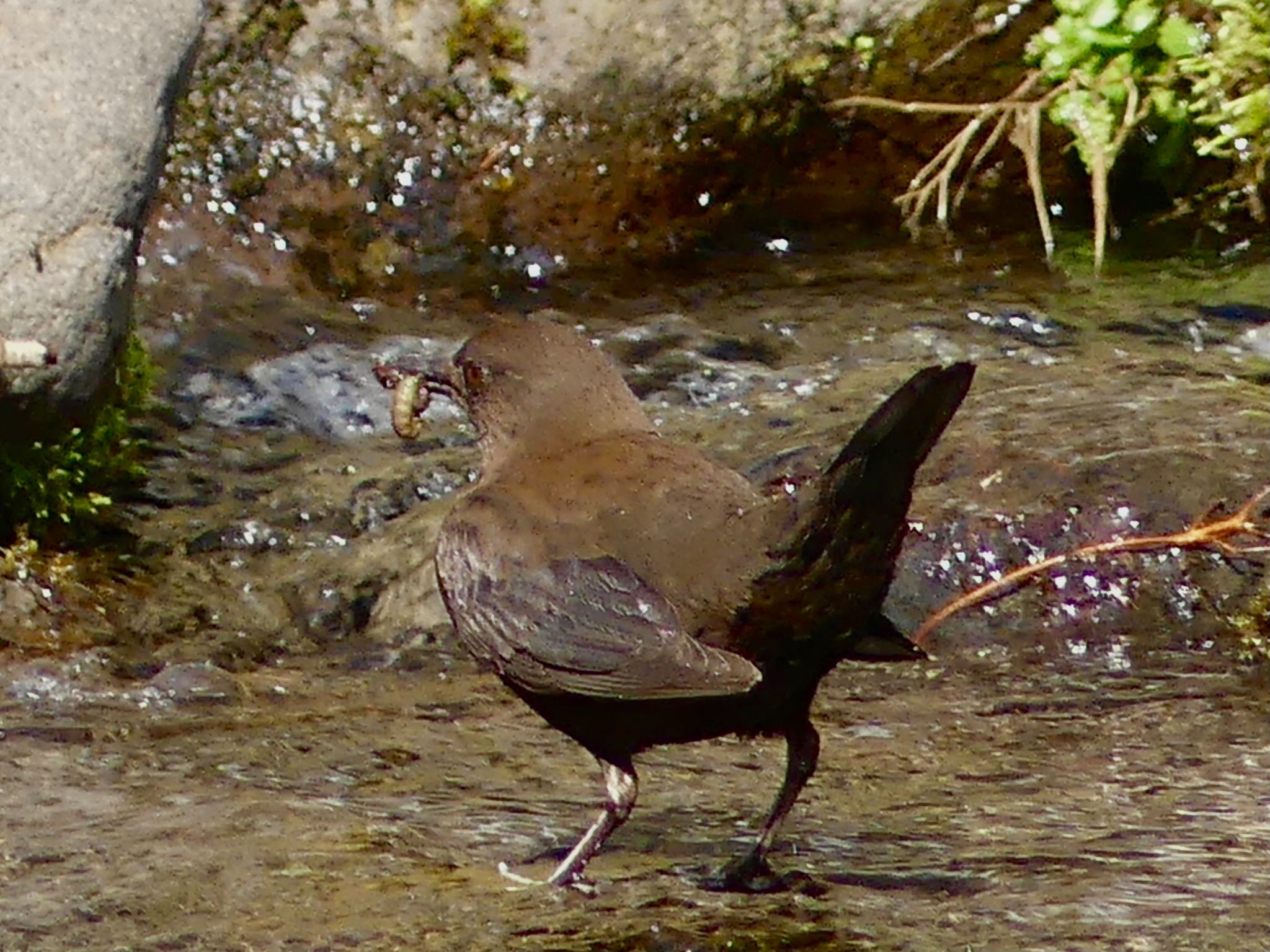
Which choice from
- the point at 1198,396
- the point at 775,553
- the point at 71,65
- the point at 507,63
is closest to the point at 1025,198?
the point at 507,63

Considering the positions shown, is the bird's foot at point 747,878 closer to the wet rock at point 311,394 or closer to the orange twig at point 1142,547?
the orange twig at point 1142,547

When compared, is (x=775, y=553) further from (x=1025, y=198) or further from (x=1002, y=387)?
(x=1025, y=198)

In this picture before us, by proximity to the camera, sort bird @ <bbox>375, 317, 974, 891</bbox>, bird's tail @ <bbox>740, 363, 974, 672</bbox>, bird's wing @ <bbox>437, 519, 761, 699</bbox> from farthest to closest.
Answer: bird's wing @ <bbox>437, 519, 761, 699</bbox>, bird @ <bbox>375, 317, 974, 891</bbox>, bird's tail @ <bbox>740, 363, 974, 672</bbox>

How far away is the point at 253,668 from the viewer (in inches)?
235

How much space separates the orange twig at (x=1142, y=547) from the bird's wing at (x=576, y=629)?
1.91 m

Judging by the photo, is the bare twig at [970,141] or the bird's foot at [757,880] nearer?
the bird's foot at [757,880]

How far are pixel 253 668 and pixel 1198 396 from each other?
3.01m

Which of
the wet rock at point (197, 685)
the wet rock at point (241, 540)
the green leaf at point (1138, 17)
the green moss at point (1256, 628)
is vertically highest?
the green leaf at point (1138, 17)

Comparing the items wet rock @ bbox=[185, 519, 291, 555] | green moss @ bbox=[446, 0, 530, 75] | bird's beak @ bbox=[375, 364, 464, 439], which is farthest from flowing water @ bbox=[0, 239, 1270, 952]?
green moss @ bbox=[446, 0, 530, 75]

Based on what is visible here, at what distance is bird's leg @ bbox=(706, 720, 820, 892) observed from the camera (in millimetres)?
3723

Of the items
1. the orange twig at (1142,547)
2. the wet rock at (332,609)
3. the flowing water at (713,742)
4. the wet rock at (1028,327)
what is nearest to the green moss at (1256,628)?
the flowing water at (713,742)

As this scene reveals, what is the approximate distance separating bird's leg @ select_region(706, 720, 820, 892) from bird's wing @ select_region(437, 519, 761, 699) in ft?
1.07

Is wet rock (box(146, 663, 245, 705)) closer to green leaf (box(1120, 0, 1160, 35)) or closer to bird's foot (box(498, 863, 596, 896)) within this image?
bird's foot (box(498, 863, 596, 896))

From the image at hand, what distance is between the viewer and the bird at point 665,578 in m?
3.59
